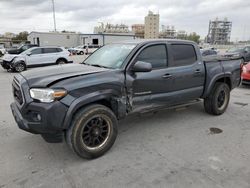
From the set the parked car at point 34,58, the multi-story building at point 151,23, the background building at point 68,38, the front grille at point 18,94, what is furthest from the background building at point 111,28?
the front grille at point 18,94

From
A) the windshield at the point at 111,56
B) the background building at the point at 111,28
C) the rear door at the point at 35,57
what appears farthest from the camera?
the background building at the point at 111,28

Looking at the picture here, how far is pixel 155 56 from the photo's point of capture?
4262mm

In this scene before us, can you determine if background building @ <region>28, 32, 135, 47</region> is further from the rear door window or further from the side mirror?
the side mirror

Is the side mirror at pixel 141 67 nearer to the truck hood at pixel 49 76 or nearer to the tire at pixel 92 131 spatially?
the truck hood at pixel 49 76

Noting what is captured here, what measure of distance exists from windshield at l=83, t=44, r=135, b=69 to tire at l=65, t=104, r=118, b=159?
878 mm

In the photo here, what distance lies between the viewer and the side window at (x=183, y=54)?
14.9 feet

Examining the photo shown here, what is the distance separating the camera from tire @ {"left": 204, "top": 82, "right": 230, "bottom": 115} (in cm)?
533

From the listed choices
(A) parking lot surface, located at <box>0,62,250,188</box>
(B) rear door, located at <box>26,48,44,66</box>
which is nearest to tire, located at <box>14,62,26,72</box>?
(B) rear door, located at <box>26,48,44,66</box>

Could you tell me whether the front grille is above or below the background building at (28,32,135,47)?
below

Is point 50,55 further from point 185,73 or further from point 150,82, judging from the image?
point 150,82

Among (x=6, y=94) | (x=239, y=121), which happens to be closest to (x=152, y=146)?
(x=239, y=121)

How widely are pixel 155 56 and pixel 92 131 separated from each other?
181 cm

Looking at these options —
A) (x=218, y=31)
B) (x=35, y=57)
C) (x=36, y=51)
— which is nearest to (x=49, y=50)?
(x=36, y=51)

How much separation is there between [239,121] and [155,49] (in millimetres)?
2624
